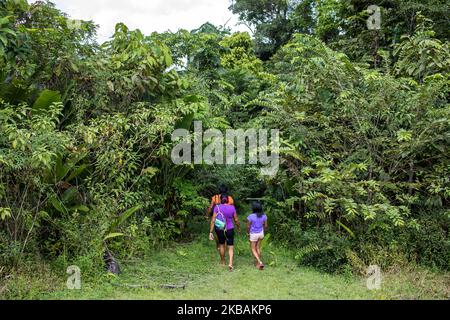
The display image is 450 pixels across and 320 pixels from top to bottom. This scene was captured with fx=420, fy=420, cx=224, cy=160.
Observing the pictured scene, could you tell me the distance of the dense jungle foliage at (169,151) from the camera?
561 centimetres

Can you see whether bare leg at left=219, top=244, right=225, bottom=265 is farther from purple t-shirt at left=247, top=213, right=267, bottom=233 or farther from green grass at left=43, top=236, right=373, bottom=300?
purple t-shirt at left=247, top=213, right=267, bottom=233

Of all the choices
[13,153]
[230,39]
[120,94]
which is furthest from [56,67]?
[230,39]

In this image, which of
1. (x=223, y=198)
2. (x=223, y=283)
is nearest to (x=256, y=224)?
(x=223, y=198)

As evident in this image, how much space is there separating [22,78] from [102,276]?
11.1 ft

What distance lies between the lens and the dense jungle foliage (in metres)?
5.61

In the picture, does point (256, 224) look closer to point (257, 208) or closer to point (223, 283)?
point (257, 208)

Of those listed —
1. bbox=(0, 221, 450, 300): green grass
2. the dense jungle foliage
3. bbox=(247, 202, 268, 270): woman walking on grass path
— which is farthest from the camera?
bbox=(247, 202, 268, 270): woman walking on grass path

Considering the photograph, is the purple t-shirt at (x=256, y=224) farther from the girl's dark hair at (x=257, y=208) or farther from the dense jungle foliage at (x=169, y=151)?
the dense jungle foliage at (x=169, y=151)

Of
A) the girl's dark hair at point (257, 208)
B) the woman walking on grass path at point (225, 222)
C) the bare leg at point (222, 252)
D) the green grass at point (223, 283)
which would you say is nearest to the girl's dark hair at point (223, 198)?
the woman walking on grass path at point (225, 222)

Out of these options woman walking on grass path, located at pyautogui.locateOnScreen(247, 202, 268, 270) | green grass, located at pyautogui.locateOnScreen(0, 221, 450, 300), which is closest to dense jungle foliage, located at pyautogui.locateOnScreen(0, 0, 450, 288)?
green grass, located at pyautogui.locateOnScreen(0, 221, 450, 300)

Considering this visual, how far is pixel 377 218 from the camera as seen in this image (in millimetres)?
6473

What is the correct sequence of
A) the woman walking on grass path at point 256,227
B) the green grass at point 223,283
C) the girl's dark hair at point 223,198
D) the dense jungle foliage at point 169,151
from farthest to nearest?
the girl's dark hair at point 223,198 < the woman walking on grass path at point 256,227 < the dense jungle foliage at point 169,151 < the green grass at point 223,283

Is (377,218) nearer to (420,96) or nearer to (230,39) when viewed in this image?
(420,96)

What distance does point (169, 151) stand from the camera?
7262mm
